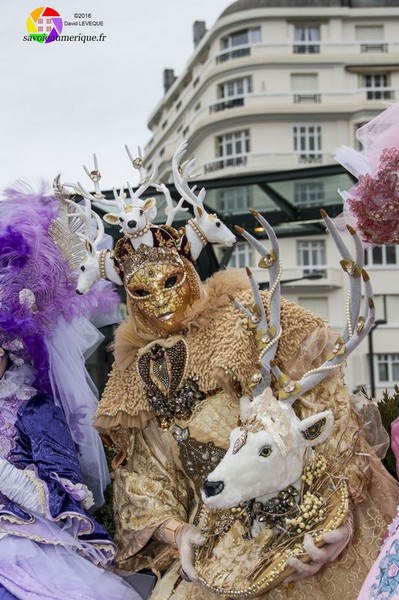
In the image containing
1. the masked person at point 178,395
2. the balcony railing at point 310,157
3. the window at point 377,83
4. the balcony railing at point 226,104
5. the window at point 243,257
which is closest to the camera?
the masked person at point 178,395

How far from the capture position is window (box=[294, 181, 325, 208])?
8.10 m

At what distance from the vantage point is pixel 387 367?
88.5ft

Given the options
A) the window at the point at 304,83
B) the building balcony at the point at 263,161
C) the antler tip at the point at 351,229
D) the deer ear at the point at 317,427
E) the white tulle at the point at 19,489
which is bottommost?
the white tulle at the point at 19,489

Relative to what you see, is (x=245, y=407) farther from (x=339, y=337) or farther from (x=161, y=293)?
(x=161, y=293)

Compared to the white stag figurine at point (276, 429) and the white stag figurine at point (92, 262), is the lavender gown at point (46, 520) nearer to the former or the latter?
the white stag figurine at point (92, 262)

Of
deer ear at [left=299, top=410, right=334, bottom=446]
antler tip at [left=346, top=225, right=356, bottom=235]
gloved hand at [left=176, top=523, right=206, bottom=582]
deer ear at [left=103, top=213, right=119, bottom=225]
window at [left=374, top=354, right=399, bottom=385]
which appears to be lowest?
window at [left=374, top=354, right=399, bottom=385]

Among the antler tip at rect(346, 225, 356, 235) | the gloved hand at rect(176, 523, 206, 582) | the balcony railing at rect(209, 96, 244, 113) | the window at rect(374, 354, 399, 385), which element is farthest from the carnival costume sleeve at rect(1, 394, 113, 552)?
the balcony railing at rect(209, 96, 244, 113)

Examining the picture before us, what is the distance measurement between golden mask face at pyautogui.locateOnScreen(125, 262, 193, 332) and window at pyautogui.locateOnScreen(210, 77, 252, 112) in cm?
2969

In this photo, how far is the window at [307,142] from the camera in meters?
30.8

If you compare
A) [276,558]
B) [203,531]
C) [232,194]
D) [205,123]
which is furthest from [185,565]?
[205,123]

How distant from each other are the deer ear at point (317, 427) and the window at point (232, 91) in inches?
1194

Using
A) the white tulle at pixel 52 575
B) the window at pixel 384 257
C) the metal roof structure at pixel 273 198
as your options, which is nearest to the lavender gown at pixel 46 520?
the white tulle at pixel 52 575

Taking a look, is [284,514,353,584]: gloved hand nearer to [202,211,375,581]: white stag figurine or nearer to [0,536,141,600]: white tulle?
[202,211,375,581]: white stag figurine

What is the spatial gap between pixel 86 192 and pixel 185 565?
5.13 ft
